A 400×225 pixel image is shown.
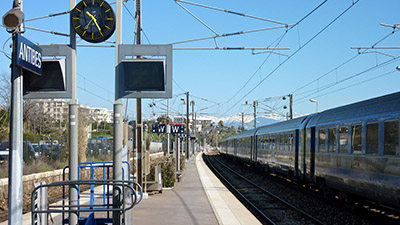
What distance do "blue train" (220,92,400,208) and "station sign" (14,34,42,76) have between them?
7566mm

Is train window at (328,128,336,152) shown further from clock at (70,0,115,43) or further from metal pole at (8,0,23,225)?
metal pole at (8,0,23,225)

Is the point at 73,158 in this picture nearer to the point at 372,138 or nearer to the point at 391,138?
the point at 391,138

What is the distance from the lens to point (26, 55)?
6.23 m

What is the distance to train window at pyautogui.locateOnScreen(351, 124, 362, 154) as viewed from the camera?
1305cm

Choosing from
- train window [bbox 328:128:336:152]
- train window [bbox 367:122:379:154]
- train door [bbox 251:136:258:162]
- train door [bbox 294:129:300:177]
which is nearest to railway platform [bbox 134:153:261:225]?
train window [bbox 367:122:379:154]

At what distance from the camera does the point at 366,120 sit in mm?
12688

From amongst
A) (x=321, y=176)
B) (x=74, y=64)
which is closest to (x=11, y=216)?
(x=74, y=64)

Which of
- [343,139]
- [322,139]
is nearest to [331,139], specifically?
[322,139]

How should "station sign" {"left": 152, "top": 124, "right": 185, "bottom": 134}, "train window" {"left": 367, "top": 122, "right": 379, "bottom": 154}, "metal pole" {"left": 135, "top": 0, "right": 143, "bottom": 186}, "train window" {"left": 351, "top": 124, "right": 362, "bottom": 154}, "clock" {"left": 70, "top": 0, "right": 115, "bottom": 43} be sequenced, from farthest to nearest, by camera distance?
"station sign" {"left": 152, "top": 124, "right": 185, "bottom": 134}, "metal pole" {"left": 135, "top": 0, "right": 143, "bottom": 186}, "train window" {"left": 351, "top": 124, "right": 362, "bottom": 154}, "train window" {"left": 367, "top": 122, "right": 379, "bottom": 154}, "clock" {"left": 70, "top": 0, "right": 115, "bottom": 43}

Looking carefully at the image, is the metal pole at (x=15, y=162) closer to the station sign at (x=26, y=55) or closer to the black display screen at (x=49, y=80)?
the station sign at (x=26, y=55)

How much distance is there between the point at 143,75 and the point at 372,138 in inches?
248

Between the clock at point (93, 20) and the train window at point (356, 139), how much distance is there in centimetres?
745

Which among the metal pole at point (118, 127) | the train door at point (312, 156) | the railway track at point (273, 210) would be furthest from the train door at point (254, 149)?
the metal pole at point (118, 127)

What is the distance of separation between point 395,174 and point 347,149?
11.2 ft
